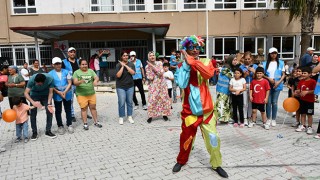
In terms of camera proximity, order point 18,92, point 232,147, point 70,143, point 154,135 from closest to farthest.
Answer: point 232,147, point 70,143, point 154,135, point 18,92

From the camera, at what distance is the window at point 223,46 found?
1984 centimetres

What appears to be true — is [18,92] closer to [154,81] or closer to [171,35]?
[154,81]

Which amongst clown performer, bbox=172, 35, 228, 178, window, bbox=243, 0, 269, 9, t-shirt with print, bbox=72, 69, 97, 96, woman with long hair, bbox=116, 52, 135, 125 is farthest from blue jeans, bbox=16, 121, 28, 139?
window, bbox=243, 0, 269, 9

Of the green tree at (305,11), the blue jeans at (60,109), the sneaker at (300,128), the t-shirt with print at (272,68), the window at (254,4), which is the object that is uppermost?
the window at (254,4)

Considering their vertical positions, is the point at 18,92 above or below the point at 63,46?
below

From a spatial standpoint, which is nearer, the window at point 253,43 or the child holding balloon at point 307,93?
the child holding balloon at point 307,93

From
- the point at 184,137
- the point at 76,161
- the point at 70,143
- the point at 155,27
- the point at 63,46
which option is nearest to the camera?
the point at 184,137

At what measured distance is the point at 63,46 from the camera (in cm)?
1861

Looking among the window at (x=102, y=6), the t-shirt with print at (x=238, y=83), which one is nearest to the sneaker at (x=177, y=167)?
the t-shirt with print at (x=238, y=83)

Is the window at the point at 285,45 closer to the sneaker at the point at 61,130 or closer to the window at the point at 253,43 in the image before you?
the window at the point at 253,43

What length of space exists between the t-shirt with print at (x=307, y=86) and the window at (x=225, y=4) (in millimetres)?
15095

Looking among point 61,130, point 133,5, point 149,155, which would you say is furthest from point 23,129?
point 133,5

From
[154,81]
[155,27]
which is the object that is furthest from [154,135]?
[155,27]

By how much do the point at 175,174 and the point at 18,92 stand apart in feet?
15.8
